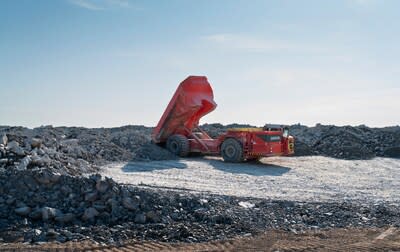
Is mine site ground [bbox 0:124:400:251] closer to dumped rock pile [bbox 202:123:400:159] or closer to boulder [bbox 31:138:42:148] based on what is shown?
boulder [bbox 31:138:42:148]

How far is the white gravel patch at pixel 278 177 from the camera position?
34.0 feet

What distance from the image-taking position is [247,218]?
7910mm

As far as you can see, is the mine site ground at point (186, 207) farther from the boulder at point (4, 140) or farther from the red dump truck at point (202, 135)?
the red dump truck at point (202, 135)

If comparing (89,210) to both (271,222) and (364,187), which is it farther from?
(364,187)

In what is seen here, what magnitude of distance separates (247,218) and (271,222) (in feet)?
Result: 1.19

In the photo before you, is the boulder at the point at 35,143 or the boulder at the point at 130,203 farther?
the boulder at the point at 35,143

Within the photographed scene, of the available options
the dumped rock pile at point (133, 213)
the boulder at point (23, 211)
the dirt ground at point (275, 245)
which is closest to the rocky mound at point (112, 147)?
the dumped rock pile at point (133, 213)

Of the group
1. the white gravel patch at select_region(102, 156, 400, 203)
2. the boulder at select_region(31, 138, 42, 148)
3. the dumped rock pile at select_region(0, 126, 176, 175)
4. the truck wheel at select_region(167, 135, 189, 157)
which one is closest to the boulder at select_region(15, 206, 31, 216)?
the dumped rock pile at select_region(0, 126, 176, 175)

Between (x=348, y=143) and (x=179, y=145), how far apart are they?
21.2 feet

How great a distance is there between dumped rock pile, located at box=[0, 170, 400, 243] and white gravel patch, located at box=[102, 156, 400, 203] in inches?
50.7

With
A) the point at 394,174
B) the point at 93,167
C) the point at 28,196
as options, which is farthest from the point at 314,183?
the point at 28,196

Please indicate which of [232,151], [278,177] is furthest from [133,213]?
[232,151]

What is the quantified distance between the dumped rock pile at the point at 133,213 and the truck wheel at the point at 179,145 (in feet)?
21.9

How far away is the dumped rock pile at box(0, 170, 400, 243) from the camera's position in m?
7.07
